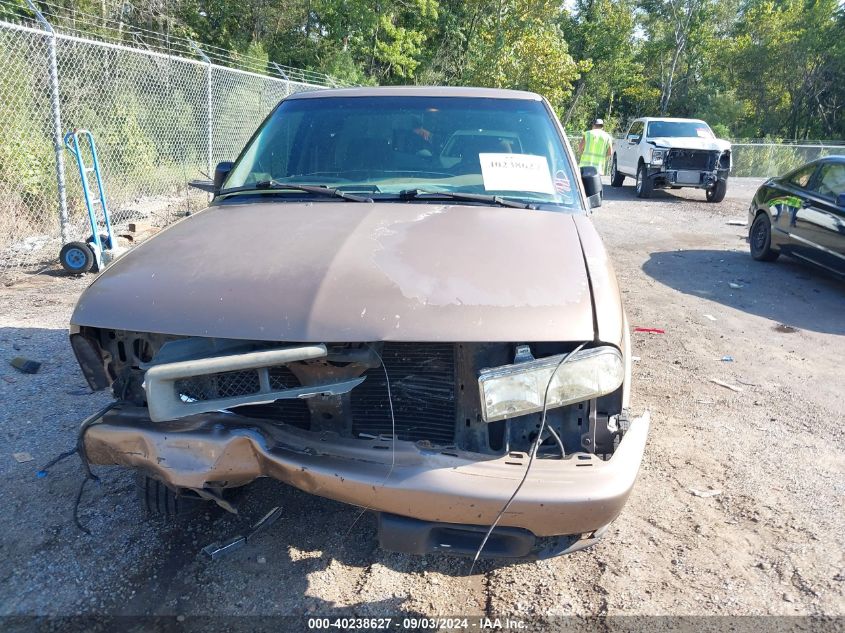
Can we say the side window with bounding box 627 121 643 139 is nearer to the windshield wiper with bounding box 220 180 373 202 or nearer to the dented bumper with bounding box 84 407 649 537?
the windshield wiper with bounding box 220 180 373 202

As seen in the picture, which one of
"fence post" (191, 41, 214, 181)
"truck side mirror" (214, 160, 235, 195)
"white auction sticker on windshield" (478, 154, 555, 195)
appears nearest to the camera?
"white auction sticker on windshield" (478, 154, 555, 195)

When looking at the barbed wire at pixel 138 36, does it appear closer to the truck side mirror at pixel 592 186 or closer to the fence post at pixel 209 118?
the fence post at pixel 209 118

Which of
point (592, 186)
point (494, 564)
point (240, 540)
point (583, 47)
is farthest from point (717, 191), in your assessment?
point (583, 47)

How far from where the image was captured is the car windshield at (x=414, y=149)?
337 centimetres

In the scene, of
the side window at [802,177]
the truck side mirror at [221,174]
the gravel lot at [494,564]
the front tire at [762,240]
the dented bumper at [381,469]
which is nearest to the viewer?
the dented bumper at [381,469]

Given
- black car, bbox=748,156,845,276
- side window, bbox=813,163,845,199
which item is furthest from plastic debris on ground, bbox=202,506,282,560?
side window, bbox=813,163,845,199

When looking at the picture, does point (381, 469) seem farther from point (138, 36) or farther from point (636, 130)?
point (636, 130)

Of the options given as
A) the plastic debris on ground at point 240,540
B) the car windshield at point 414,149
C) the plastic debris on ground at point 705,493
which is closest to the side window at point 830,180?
the car windshield at point 414,149

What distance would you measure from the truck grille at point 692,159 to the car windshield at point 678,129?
908 millimetres

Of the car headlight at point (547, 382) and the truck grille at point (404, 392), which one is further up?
the car headlight at point (547, 382)

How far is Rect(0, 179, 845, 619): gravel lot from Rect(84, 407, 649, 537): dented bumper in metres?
0.59

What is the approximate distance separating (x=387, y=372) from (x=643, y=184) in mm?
14696

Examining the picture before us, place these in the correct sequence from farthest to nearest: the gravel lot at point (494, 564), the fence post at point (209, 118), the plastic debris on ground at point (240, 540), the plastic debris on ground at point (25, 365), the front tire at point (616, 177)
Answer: the front tire at point (616, 177), the fence post at point (209, 118), the plastic debris on ground at point (25, 365), the plastic debris on ground at point (240, 540), the gravel lot at point (494, 564)

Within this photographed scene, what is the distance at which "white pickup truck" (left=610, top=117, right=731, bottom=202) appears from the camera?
14672mm
